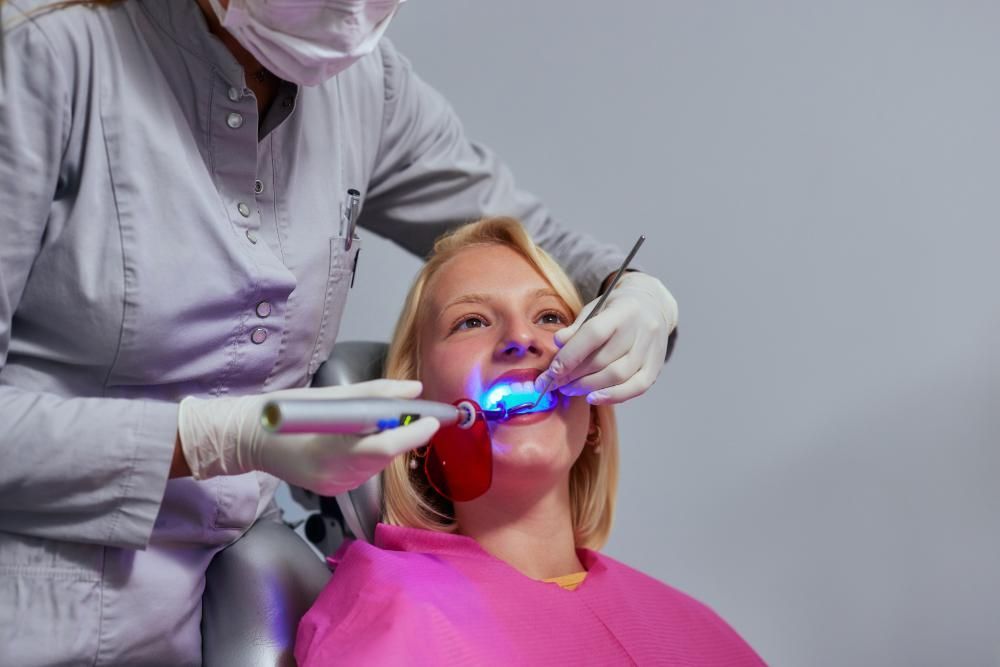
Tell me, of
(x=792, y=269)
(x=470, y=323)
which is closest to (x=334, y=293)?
(x=470, y=323)

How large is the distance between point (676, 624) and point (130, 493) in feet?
2.76

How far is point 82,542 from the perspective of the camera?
55.6 inches

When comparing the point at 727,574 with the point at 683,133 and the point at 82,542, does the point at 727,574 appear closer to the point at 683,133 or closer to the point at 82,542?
the point at 683,133

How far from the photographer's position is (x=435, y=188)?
1991 millimetres

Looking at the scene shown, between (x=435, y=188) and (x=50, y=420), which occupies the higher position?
(x=435, y=188)

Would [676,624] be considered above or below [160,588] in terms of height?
above

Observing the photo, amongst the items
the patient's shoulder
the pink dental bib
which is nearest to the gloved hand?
the pink dental bib

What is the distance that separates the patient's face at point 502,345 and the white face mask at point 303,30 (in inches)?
17.4

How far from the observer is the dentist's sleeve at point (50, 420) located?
1292mm

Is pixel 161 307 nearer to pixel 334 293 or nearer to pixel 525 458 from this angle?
pixel 334 293

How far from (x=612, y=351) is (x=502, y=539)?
0.32 metres

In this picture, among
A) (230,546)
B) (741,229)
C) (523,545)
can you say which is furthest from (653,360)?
(741,229)

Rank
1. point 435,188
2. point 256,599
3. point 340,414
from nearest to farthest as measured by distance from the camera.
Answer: point 340,414 < point 256,599 < point 435,188

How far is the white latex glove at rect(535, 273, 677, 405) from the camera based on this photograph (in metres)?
1.55
